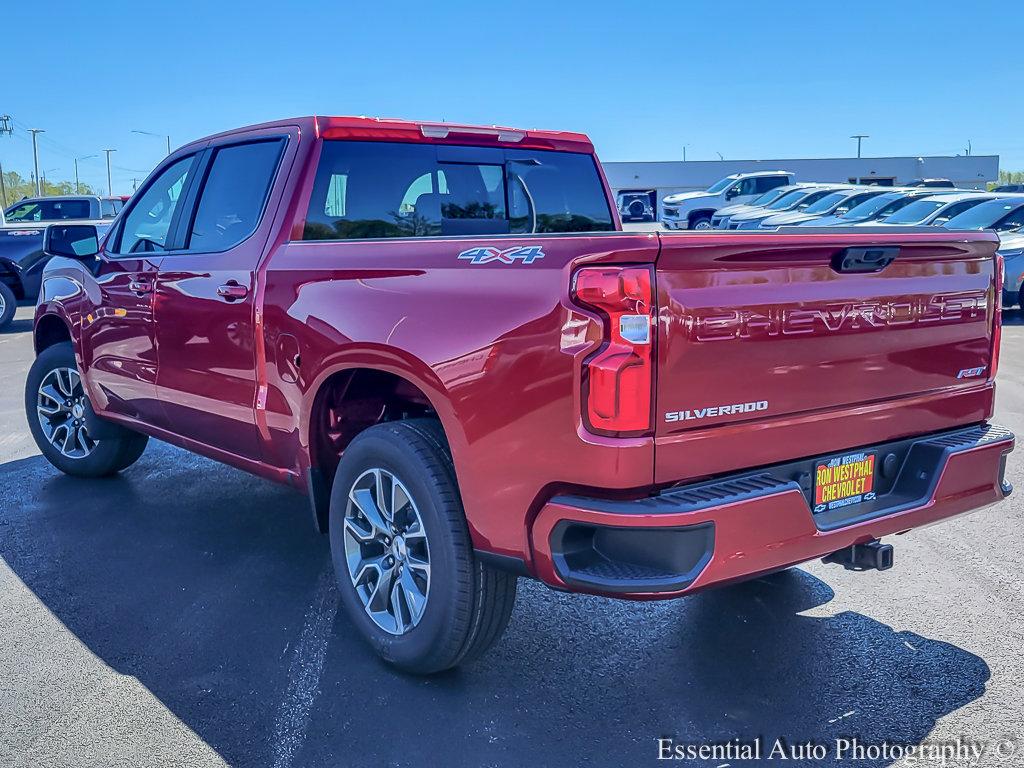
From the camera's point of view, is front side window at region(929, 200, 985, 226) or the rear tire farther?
front side window at region(929, 200, 985, 226)

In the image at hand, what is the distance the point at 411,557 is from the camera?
3672 mm

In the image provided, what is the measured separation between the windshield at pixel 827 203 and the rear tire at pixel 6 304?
16525 millimetres

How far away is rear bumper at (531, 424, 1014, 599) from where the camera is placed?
2934 millimetres

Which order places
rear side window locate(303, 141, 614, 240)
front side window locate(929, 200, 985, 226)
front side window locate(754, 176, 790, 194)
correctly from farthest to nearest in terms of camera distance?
front side window locate(754, 176, 790, 194) < front side window locate(929, 200, 985, 226) < rear side window locate(303, 141, 614, 240)

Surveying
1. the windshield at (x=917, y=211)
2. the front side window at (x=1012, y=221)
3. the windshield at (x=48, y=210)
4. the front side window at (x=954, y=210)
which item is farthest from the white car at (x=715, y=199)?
the windshield at (x=48, y=210)

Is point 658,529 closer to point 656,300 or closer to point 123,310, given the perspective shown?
point 656,300

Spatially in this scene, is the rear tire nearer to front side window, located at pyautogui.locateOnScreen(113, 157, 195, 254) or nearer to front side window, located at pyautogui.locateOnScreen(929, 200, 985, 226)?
front side window, located at pyautogui.locateOnScreen(113, 157, 195, 254)

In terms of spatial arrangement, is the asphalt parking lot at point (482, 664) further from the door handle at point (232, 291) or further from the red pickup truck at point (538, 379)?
the door handle at point (232, 291)

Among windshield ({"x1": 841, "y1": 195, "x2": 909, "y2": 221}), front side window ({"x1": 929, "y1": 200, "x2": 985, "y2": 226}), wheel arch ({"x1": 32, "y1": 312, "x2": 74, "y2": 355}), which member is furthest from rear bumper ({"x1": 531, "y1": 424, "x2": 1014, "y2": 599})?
windshield ({"x1": 841, "y1": 195, "x2": 909, "y2": 221})

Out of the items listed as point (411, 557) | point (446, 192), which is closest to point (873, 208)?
point (446, 192)

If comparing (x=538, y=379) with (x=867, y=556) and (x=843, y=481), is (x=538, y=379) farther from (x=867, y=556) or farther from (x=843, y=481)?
(x=867, y=556)

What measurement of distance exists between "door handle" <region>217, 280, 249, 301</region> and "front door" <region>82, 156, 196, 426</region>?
75 centimetres

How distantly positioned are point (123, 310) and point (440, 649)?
299 cm

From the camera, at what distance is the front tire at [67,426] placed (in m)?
6.38
